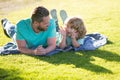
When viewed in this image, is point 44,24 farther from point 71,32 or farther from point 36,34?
point 71,32

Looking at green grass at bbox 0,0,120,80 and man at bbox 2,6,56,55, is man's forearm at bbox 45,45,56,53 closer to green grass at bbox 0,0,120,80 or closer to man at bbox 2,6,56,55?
man at bbox 2,6,56,55

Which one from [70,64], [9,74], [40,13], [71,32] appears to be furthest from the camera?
[71,32]

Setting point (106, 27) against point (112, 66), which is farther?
point (106, 27)

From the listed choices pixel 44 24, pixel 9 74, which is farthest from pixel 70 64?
pixel 9 74

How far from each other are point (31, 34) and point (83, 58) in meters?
1.37

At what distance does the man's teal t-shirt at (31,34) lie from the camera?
327 inches

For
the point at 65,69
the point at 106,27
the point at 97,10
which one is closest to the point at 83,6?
the point at 97,10

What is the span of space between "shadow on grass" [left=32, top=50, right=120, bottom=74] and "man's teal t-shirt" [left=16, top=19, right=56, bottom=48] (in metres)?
0.53

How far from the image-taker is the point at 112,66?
24.2ft

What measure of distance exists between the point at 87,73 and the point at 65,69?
0.51m

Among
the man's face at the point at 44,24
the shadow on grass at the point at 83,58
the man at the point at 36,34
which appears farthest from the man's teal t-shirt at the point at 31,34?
the shadow on grass at the point at 83,58

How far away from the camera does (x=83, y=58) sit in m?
7.95

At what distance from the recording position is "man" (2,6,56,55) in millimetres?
7953

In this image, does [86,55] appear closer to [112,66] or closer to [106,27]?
[112,66]
